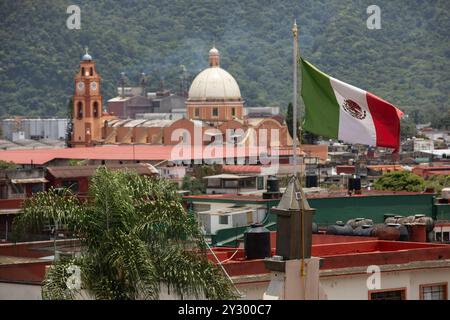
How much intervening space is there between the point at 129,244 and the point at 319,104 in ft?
8.11

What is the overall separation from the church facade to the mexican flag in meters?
102

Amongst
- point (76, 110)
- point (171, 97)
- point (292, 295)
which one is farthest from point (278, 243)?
point (171, 97)

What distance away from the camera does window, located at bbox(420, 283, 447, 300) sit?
20953 millimetres

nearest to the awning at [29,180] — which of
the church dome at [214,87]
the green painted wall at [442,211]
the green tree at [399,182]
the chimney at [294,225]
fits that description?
the green tree at [399,182]

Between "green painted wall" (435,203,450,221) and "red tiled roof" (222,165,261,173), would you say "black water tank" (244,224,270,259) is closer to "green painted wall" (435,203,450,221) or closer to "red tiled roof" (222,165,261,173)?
"green painted wall" (435,203,450,221)

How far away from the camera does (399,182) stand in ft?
237

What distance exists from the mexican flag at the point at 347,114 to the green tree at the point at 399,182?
50.1 metres

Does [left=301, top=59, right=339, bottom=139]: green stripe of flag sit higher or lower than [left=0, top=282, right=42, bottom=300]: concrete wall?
higher

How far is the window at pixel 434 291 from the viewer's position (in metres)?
21.0

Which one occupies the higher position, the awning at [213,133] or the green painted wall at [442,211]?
the awning at [213,133]

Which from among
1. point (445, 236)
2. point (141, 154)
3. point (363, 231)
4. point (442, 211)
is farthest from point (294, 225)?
point (141, 154)

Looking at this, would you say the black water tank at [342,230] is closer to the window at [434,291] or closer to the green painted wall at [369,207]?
the window at [434,291]

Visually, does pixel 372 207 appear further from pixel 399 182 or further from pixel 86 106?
pixel 86 106

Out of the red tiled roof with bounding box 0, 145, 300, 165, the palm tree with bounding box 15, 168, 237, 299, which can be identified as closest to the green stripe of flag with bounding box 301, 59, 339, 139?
the palm tree with bounding box 15, 168, 237, 299
